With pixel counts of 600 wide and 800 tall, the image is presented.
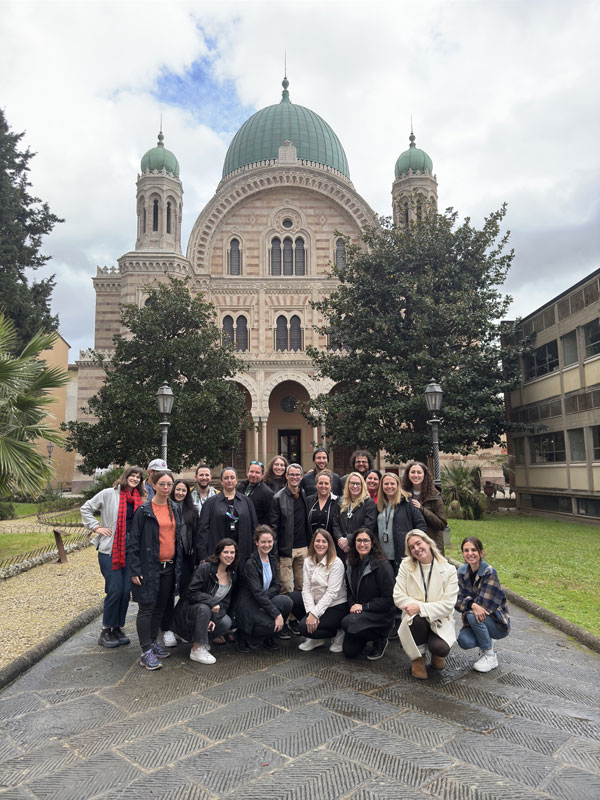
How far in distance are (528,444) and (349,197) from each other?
19252mm

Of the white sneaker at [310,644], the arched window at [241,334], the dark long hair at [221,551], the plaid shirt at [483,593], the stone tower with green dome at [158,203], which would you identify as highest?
the stone tower with green dome at [158,203]

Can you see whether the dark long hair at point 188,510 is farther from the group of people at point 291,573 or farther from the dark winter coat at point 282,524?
the dark winter coat at point 282,524

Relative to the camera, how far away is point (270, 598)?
253 inches

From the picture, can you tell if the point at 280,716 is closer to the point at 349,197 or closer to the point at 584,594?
the point at 584,594

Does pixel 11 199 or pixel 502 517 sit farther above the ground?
pixel 11 199

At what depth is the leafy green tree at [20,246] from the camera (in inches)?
881

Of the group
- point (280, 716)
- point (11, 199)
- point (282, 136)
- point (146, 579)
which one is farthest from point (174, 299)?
point (282, 136)

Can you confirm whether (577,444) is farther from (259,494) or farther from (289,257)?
(289,257)

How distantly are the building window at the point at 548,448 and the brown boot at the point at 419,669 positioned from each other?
15.8 m

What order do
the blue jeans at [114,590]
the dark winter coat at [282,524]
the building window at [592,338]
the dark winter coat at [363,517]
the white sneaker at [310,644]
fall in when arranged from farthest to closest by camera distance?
the building window at [592,338] → the dark winter coat at [282,524] → the dark winter coat at [363,517] → the blue jeans at [114,590] → the white sneaker at [310,644]

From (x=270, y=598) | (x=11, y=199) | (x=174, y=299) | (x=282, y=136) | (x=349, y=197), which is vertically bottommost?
(x=270, y=598)

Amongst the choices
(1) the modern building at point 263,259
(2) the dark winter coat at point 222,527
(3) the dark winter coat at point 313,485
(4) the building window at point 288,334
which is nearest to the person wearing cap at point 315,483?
(3) the dark winter coat at point 313,485

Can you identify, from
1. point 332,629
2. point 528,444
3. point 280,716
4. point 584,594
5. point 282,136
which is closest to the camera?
point 280,716

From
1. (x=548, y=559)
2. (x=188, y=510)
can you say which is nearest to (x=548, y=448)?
(x=548, y=559)
